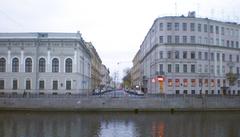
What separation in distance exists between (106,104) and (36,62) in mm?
22774

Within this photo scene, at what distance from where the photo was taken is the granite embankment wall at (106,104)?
238ft

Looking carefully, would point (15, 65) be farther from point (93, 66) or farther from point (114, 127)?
point (93, 66)

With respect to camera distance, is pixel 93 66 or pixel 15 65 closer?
pixel 15 65

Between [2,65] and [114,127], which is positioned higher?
[2,65]

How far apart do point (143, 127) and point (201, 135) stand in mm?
9243

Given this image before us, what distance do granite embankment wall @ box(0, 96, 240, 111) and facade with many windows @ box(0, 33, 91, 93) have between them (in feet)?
43.9

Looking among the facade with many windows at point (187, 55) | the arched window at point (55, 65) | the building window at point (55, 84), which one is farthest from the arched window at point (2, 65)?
the facade with many windows at point (187, 55)

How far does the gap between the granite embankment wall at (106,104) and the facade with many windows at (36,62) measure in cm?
1337

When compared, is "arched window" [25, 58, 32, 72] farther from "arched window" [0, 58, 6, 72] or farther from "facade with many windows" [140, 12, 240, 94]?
"facade with many windows" [140, 12, 240, 94]

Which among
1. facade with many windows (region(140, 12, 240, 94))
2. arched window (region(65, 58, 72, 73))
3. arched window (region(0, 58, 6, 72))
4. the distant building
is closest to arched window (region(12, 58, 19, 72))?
arched window (region(0, 58, 6, 72))

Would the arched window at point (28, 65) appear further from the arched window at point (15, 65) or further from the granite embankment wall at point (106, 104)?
the granite embankment wall at point (106, 104)

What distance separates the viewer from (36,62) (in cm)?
8631

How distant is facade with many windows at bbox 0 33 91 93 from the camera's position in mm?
86125

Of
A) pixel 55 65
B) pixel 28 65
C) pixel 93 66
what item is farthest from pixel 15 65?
pixel 93 66
